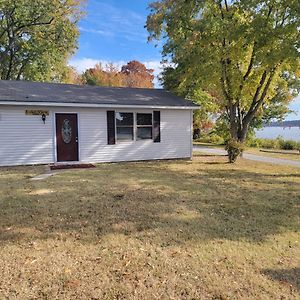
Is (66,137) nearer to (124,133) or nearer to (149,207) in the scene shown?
(124,133)

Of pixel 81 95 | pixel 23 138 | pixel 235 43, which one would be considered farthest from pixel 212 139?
pixel 23 138

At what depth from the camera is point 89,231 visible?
4672mm

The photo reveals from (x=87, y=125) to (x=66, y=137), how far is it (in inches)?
38.6

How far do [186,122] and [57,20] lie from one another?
49.2 ft

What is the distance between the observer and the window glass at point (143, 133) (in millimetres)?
13383

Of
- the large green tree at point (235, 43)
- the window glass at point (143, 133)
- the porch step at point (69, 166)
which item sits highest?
the large green tree at point (235, 43)

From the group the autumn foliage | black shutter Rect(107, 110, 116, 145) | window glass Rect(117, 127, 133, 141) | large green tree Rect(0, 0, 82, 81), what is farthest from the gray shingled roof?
the autumn foliage

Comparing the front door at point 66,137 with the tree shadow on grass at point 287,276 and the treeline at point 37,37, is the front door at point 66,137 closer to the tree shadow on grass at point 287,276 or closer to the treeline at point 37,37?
the tree shadow on grass at point 287,276

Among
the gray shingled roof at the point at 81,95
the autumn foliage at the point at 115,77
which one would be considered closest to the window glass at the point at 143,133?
the gray shingled roof at the point at 81,95

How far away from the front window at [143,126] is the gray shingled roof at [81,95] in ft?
2.15

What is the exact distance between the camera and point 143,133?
1348 centimetres

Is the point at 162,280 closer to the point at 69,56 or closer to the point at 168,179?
the point at 168,179

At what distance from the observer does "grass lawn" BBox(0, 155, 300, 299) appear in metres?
3.20

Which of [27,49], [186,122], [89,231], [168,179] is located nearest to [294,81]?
[186,122]
